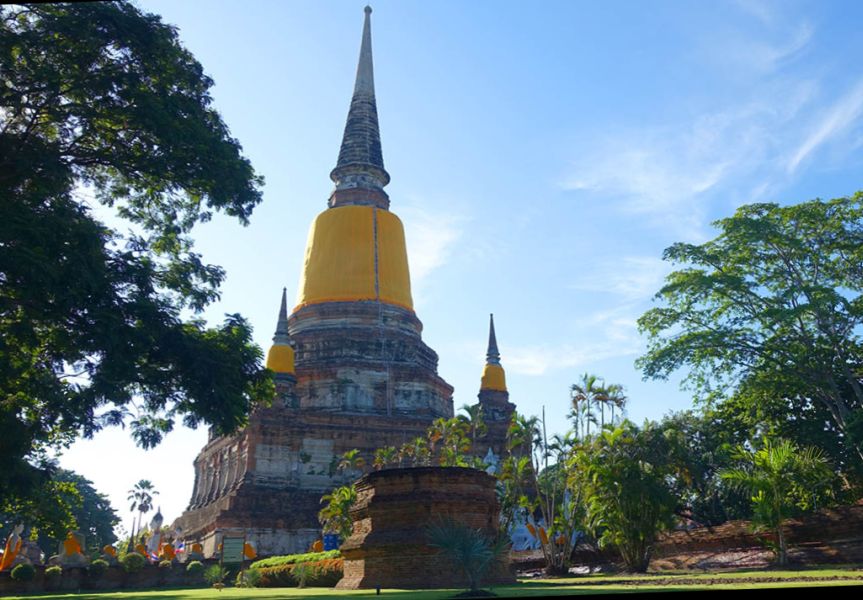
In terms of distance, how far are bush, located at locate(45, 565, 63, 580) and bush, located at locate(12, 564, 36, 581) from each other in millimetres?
729

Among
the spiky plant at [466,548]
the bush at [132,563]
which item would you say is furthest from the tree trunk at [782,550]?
the bush at [132,563]

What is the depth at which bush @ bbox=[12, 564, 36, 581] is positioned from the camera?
24688mm

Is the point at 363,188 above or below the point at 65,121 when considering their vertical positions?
above

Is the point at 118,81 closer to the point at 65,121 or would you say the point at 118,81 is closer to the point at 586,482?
the point at 65,121

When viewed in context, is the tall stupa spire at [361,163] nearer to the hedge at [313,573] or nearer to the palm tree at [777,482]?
the hedge at [313,573]

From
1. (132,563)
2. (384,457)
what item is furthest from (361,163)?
(132,563)

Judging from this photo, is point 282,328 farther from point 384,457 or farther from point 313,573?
point 313,573

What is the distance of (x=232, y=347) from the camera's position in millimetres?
15961

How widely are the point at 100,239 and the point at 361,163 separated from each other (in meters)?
34.1

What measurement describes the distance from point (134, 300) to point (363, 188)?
33.0 metres

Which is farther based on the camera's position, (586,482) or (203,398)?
(586,482)

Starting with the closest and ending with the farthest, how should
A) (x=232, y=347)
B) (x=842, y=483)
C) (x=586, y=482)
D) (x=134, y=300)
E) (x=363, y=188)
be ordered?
(x=134, y=300), (x=232, y=347), (x=586, y=482), (x=842, y=483), (x=363, y=188)

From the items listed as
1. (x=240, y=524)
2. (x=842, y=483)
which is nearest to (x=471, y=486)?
(x=842, y=483)

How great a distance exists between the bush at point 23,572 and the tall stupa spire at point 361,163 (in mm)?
27504
